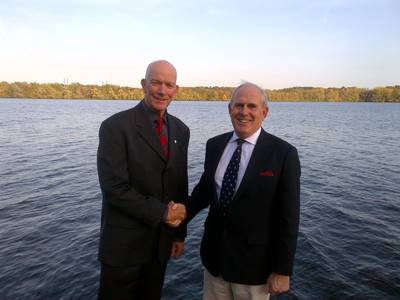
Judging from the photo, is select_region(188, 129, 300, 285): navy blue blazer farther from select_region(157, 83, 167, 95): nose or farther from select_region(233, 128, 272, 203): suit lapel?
select_region(157, 83, 167, 95): nose

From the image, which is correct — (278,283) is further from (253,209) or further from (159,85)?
(159,85)

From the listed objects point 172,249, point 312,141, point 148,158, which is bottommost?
point 312,141

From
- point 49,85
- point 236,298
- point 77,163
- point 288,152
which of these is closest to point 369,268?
point 236,298

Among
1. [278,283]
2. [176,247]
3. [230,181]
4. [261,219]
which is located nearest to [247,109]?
[230,181]

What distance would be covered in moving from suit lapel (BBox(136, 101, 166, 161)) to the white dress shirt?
2.32ft

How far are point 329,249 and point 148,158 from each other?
8.94 meters

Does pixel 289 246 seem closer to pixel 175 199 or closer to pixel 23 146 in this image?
pixel 175 199

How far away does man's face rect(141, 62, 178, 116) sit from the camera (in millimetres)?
3883

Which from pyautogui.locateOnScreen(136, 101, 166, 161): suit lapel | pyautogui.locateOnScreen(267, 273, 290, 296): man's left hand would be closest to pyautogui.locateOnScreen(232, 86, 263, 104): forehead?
pyautogui.locateOnScreen(136, 101, 166, 161): suit lapel

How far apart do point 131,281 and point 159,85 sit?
248cm

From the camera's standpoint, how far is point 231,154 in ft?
13.1

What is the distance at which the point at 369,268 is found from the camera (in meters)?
9.39

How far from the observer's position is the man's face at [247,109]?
3760mm

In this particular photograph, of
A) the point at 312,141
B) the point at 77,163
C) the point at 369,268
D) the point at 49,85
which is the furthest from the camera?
the point at 49,85
